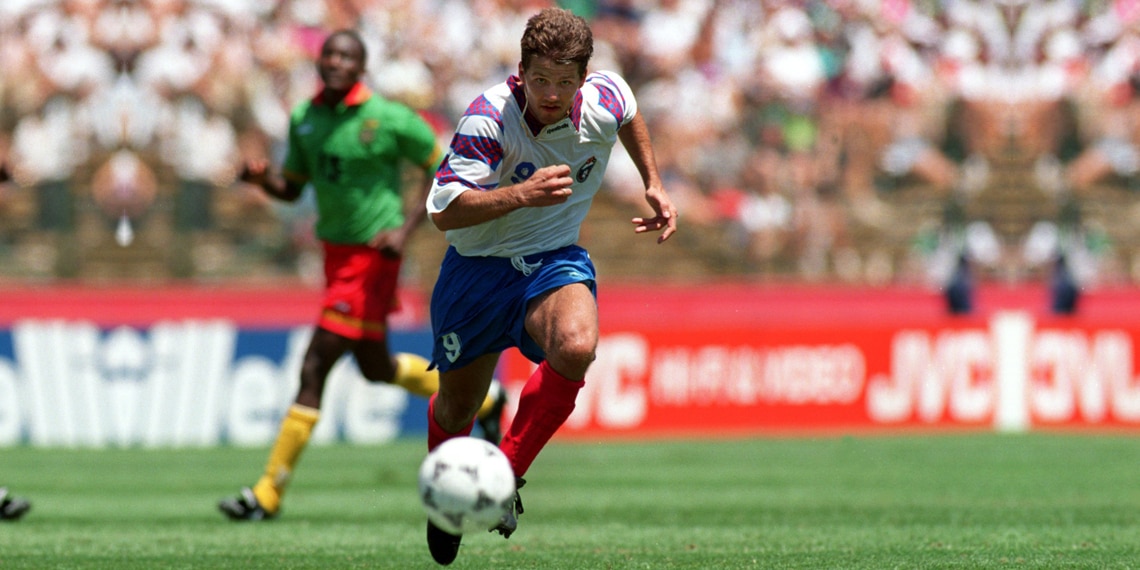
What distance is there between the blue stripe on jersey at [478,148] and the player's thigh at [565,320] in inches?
25.0

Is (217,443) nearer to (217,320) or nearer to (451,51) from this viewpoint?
(217,320)

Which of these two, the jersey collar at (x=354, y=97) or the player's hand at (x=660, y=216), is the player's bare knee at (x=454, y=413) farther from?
the jersey collar at (x=354, y=97)

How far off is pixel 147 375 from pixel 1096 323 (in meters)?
9.93

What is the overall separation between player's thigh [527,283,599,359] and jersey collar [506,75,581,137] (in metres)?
0.68

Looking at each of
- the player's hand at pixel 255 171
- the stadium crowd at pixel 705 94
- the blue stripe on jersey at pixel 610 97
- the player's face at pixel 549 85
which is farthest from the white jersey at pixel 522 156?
the stadium crowd at pixel 705 94

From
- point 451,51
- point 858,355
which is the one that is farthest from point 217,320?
point 858,355

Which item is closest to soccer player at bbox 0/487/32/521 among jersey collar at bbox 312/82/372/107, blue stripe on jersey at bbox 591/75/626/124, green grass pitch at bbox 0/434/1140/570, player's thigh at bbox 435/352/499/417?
green grass pitch at bbox 0/434/1140/570

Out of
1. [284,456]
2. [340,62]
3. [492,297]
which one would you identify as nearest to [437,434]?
[492,297]

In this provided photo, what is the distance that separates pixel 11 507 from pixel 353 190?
8.96ft

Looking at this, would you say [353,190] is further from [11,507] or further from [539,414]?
[539,414]

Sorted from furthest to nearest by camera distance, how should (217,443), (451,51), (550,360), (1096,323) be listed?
(451,51) → (1096,323) → (217,443) → (550,360)

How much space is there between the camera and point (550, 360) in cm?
653

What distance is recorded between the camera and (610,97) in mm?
6781

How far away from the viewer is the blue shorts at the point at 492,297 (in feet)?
22.2
